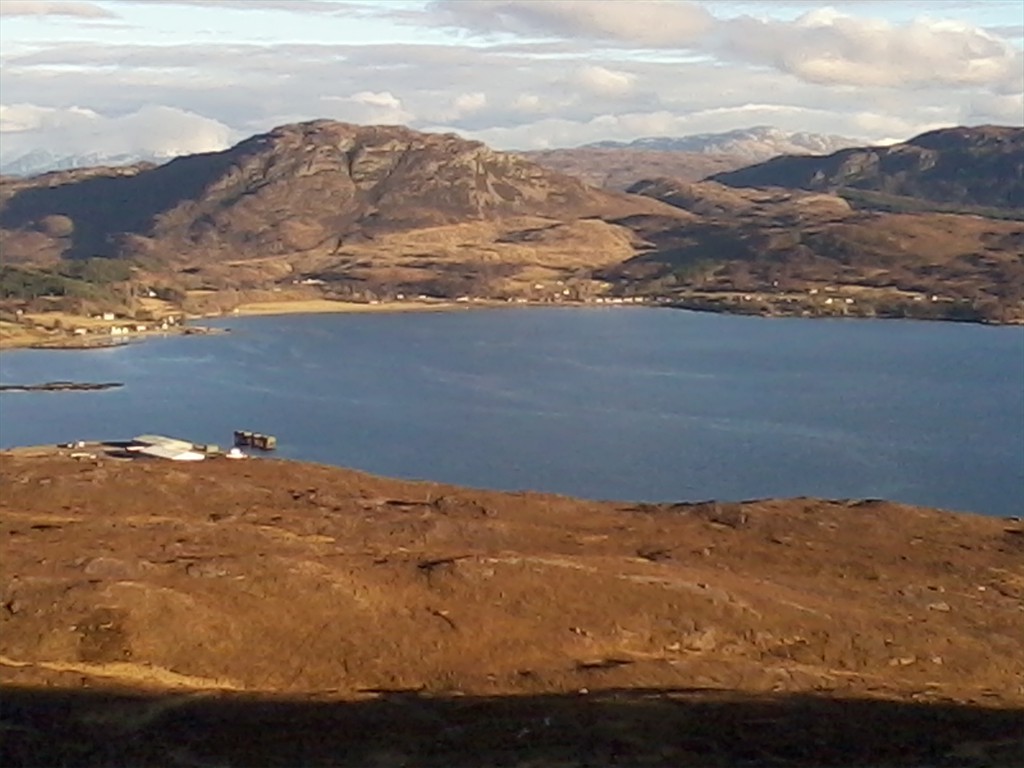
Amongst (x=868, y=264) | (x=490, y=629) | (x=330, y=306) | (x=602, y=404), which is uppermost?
(x=490, y=629)

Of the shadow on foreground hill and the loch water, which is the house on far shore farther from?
the shadow on foreground hill

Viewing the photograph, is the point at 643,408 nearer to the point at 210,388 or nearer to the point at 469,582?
the point at 210,388

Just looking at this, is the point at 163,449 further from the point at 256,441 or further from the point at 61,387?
the point at 61,387

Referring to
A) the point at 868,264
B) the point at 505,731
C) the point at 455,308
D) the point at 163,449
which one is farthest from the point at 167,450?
the point at 868,264

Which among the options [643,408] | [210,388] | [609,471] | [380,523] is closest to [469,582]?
[380,523]

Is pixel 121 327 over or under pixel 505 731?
under

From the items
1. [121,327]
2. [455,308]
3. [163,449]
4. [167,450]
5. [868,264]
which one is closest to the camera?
[167,450]

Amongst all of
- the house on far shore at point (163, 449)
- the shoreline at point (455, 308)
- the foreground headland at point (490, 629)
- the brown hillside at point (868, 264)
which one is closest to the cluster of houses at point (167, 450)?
the house on far shore at point (163, 449)

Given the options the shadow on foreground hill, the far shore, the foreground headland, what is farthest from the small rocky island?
the shadow on foreground hill
